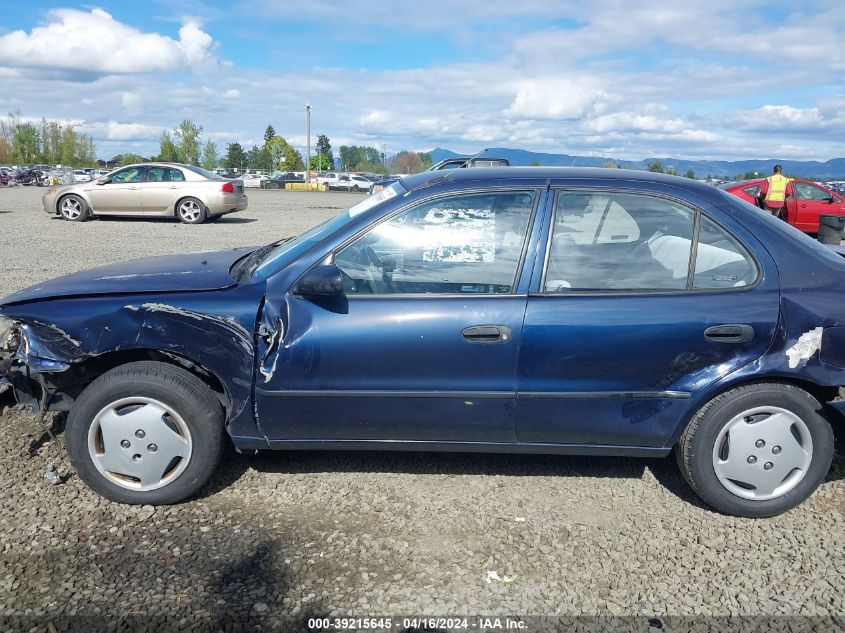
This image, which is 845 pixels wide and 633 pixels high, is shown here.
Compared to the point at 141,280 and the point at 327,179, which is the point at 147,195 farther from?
the point at 327,179

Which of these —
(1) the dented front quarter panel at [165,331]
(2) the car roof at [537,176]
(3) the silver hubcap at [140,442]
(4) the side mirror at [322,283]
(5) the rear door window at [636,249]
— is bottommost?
(3) the silver hubcap at [140,442]

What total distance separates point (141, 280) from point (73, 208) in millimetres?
15166

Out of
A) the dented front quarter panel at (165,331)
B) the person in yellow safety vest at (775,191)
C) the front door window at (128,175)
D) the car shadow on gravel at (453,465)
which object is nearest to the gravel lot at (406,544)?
the car shadow on gravel at (453,465)

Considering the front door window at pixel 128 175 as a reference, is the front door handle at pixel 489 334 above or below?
below

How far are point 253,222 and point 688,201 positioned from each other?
16.1 meters

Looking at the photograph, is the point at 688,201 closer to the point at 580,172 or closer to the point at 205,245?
the point at 580,172

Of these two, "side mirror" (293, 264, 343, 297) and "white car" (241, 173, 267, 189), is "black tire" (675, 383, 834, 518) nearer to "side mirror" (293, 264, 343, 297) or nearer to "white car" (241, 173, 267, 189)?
"side mirror" (293, 264, 343, 297)

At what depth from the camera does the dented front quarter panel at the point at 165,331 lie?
3266 mm

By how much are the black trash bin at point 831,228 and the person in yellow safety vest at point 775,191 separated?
10189 millimetres

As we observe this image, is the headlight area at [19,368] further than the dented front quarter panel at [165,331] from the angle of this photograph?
Yes

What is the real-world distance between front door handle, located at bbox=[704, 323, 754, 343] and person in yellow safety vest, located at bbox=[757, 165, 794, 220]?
14.3 meters

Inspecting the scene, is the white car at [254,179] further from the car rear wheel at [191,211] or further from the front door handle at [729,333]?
the front door handle at [729,333]

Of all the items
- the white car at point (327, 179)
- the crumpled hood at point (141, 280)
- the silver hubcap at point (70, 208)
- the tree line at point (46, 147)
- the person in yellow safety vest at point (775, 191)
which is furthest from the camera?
the tree line at point (46, 147)

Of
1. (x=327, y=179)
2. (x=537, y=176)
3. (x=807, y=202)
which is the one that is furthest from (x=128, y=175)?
(x=327, y=179)
